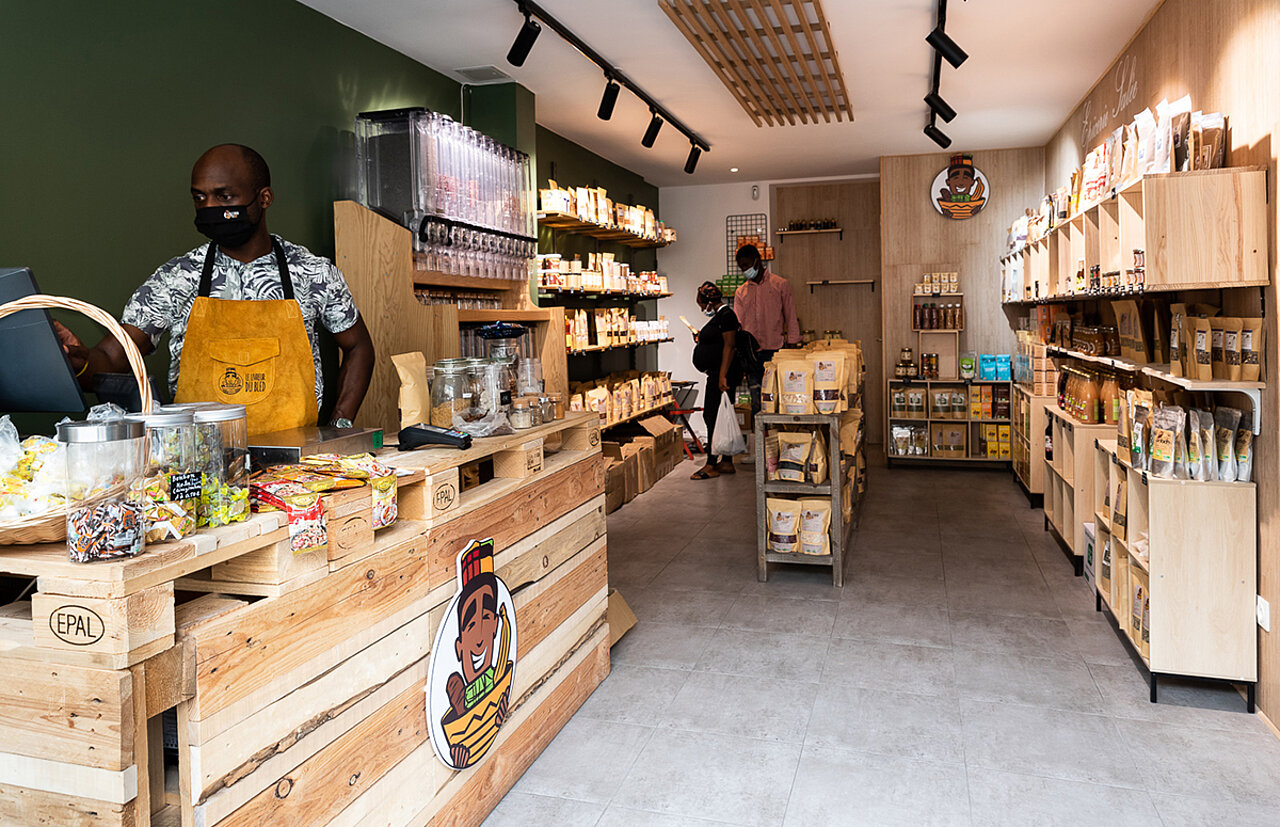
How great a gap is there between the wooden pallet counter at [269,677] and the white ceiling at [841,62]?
2.90 metres

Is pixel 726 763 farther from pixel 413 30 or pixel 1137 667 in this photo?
pixel 413 30

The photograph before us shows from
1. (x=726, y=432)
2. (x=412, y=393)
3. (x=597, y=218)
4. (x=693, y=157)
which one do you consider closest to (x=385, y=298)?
(x=412, y=393)

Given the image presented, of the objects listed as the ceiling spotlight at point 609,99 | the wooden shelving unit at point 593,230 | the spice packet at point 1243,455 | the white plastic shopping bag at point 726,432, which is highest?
the ceiling spotlight at point 609,99

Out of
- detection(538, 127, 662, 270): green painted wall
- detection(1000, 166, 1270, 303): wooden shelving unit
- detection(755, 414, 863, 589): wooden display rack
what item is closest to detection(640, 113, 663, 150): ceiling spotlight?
detection(538, 127, 662, 270): green painted wall

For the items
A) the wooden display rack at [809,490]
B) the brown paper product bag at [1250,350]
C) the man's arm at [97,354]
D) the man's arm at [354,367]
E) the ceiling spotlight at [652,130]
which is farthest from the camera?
the ceiling spotlight at [652,130]

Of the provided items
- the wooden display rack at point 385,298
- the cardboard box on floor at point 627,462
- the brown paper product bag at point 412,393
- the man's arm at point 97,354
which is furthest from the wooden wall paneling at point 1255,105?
the cardboard box on floor at point 627,462

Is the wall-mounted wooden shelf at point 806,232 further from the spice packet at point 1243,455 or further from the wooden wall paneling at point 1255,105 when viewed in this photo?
the spice packet at point 1243,455

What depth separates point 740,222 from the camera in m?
11.0

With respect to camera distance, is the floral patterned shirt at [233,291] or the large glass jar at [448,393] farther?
the floral patterned shirt at [233,291]

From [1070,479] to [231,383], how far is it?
4.50 meters

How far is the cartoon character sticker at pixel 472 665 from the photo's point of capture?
2422 millimetres

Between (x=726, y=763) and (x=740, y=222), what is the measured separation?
28.5 ft

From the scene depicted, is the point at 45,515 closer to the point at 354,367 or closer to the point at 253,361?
the point at 253,361

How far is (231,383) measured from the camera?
3010 mm
